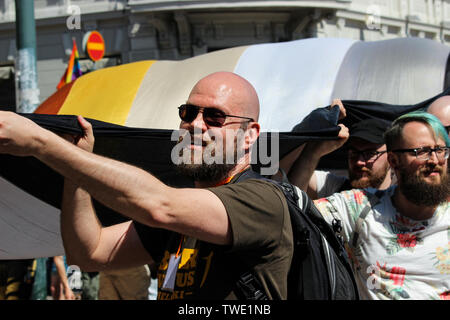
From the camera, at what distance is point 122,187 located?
1.49 m

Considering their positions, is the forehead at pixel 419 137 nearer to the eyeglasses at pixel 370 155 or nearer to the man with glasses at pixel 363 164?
the man with glasses at pixel 363 164

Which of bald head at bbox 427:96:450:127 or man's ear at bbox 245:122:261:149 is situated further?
bald head at bbox 427:96:450:127

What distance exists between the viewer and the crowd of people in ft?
4.95

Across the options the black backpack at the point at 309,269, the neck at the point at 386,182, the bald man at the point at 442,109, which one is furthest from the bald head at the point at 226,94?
the neck at the point at 386,182

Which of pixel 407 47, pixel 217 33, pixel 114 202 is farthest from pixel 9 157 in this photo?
pixel 217 33

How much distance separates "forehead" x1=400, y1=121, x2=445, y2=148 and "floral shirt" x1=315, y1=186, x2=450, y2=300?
26 centimetres

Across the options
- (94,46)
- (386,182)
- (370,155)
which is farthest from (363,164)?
(94,46)

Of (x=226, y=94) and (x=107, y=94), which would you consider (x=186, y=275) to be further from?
(x=107, y=94)

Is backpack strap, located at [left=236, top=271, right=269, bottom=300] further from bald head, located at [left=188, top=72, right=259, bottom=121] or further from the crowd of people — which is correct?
bald head, located at [left=188, top=72, right=259, bottom=121]

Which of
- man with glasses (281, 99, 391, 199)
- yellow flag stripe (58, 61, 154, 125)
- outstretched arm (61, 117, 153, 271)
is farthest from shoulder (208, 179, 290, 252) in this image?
yellow flag stripe (58, 61, 154, 125)

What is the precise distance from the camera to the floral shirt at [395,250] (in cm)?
218

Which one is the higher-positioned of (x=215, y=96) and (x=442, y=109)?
(x=215, y=96)

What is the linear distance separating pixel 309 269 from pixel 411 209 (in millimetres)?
793

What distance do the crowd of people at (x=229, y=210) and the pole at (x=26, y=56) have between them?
3264 millimetres
